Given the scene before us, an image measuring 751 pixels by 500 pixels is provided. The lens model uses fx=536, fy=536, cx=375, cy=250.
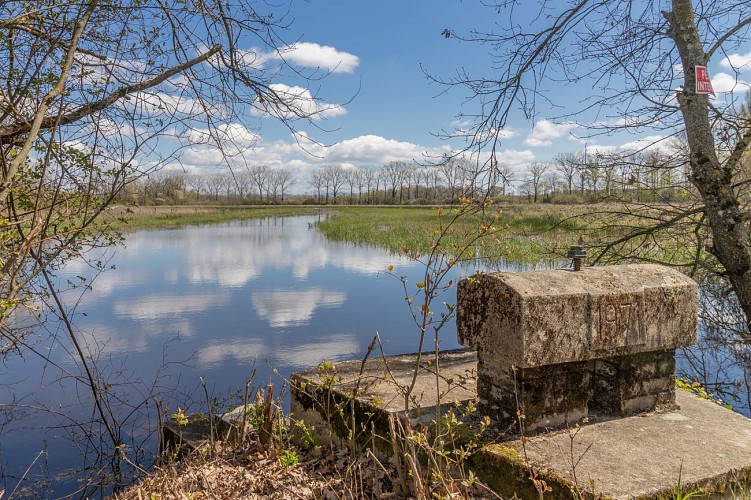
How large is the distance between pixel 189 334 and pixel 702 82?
9.40 meters

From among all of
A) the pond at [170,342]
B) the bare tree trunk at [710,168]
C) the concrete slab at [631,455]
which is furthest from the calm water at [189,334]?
the bare tree trunk at [710,168]

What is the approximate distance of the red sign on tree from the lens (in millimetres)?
5070

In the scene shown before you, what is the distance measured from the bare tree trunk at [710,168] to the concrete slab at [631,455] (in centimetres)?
219

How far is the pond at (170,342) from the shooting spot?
6.17m

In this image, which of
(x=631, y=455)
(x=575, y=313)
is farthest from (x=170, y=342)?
(x=631, y=455)

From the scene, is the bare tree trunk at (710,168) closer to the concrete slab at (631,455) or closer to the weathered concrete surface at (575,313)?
the concrete slab at (631,455)

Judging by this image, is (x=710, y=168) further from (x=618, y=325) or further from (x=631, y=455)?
(x=631, y=455)

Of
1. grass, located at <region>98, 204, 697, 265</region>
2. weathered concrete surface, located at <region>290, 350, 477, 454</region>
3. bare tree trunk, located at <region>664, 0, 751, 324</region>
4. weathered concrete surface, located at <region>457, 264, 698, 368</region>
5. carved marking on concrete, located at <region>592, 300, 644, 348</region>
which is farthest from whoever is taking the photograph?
bare tree trunk, located at <region>664, 0, 751, 324</region>

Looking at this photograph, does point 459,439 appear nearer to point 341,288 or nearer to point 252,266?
point 341,288

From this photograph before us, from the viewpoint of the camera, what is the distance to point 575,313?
298 centimetres

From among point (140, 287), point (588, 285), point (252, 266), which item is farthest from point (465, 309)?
point (252, 266)

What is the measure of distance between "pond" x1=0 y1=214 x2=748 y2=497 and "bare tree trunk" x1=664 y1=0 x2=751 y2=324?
333 centimetres

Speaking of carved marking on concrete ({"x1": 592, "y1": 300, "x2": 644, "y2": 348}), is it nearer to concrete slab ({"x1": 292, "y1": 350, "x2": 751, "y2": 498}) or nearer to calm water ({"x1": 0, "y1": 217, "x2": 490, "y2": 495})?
concrete slab ({"x1": 292, "y1": 350, "x2": 751, "y2": 498})

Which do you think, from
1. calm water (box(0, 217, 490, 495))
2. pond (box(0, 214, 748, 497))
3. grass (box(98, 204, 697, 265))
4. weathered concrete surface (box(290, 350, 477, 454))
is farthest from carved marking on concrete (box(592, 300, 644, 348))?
calm water (box(0, 217, 490, 495))
